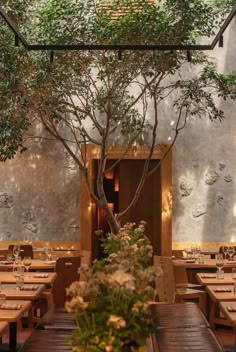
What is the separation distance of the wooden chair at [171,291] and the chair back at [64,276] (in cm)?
102

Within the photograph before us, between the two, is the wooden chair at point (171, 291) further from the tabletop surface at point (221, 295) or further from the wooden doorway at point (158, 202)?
the wooden doorway at point (158, 202)

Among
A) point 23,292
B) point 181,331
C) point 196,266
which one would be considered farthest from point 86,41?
point 181,331

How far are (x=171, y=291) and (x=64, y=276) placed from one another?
4.17 ft

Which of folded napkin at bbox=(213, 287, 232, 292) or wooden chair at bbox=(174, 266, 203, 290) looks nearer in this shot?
folded napkin at bbox=(213, 287, 232, 292)

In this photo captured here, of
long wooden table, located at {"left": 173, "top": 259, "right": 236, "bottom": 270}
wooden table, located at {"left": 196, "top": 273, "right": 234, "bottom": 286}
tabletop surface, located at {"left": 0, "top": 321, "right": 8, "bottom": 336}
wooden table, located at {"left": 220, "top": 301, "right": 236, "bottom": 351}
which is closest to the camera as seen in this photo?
tabletop surface, located at {"left": 0, "top": 321, "right": 8, "bottom": 336}

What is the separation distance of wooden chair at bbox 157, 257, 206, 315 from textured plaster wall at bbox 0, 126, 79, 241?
477cm

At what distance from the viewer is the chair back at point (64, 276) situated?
27.2 feet

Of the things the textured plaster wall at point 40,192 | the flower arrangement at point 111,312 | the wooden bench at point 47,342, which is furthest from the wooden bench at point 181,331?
the textured plaster wall at point 40,192

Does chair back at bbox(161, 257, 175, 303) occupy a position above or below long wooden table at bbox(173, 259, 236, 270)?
below

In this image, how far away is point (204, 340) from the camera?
567 cm

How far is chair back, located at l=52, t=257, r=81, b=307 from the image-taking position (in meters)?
8.29

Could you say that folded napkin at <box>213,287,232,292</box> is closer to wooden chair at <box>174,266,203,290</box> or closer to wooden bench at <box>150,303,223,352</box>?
wooden bench at <box>150,303,223,352</box>

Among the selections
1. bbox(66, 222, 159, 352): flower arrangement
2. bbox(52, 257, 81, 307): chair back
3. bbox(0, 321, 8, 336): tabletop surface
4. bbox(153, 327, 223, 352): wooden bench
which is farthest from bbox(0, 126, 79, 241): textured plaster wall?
bbox(66, 222, 159, 352): flower arrangement

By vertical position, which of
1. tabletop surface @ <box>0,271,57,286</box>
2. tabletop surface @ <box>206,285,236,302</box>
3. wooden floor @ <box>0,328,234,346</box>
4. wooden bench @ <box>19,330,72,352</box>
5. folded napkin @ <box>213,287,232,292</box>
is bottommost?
wooden floor @ <box>0,328,234,346</box>
